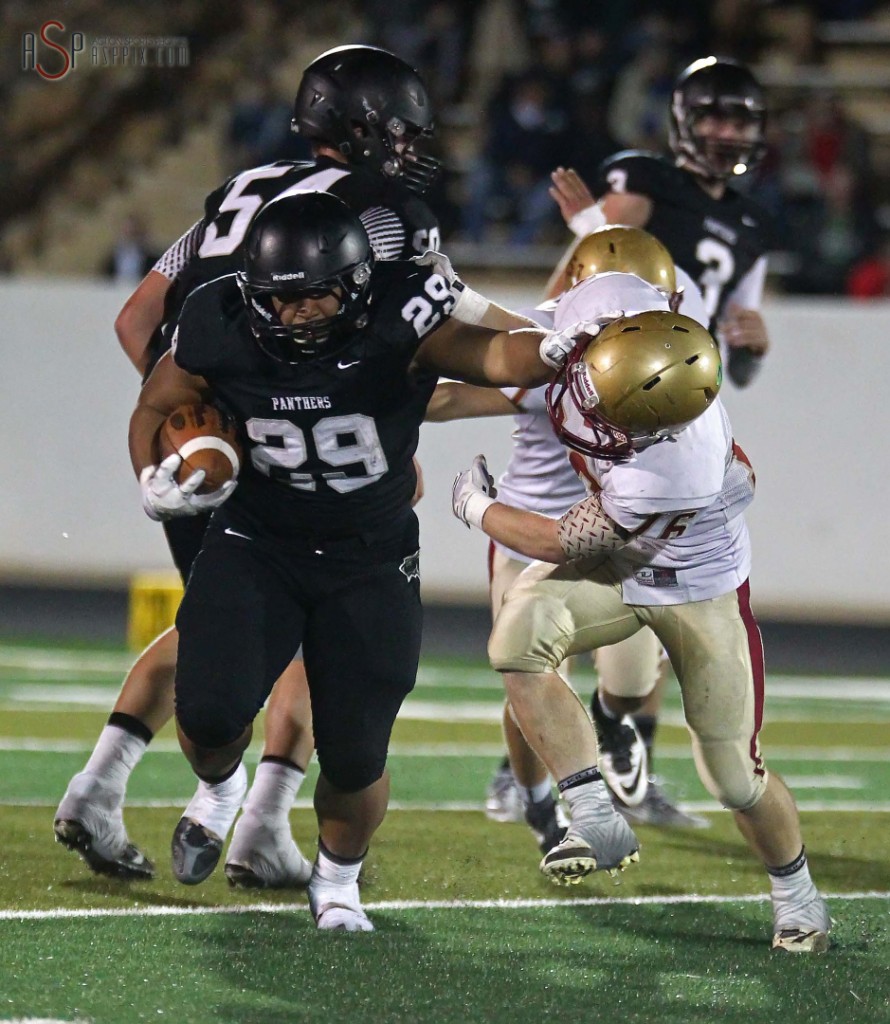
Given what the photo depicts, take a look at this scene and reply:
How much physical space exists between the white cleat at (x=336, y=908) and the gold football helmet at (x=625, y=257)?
57.4 inches

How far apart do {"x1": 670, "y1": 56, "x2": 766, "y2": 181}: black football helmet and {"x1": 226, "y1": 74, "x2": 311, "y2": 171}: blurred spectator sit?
4983 millimetres

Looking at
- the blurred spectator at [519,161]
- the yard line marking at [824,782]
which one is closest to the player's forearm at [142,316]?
the yard line marking at [824,782]

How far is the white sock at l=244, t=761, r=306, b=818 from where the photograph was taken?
12.7ft

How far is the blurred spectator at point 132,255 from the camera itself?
32.9 feet

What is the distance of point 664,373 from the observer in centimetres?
323

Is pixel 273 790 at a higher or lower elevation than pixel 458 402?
lower

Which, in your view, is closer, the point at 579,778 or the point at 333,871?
the point at 579,778

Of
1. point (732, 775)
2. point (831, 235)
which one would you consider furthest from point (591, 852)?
point (831, 235)

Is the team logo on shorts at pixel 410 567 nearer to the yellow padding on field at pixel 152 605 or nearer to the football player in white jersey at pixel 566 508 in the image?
the football player in white jersey at pixel 566 508

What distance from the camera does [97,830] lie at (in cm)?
379

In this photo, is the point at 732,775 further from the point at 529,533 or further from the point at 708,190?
the point at 708,190

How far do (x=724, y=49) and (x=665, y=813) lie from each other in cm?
701

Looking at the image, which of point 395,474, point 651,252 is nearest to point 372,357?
point 395,474

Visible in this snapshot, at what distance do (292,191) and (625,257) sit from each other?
79 cm
